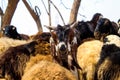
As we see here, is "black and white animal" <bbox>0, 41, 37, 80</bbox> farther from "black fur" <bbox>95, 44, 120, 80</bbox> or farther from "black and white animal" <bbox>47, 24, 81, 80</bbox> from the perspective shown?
"black fur" <bbox>95, 44, 120, 80</bbox>

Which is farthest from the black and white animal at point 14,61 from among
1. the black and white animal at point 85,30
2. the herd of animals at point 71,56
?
the black and white animal at point 85,30

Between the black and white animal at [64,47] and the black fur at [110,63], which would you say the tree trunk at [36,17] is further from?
the black and white animal at [64,47]

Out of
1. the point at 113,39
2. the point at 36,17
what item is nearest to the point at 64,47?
the point at 113,39

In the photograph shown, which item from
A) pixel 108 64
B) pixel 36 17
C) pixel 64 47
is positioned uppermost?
pixel 64 47

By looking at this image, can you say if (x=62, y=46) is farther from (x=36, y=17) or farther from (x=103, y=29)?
(x=36, y=17)

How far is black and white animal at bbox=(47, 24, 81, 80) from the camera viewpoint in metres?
6.11

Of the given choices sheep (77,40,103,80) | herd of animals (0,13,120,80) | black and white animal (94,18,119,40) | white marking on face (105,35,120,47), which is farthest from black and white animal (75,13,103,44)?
white marking on face (105,35,120,47)

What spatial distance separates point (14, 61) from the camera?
6.58 metres

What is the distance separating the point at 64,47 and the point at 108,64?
0.78 metres

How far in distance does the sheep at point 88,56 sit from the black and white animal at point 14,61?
94cm

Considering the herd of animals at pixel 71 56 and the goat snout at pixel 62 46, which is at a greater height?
the goat snout at pixel 62 46

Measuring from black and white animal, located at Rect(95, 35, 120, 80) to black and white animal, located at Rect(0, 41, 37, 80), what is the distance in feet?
3.90

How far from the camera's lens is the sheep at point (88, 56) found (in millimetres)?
6637

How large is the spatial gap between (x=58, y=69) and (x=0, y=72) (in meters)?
1.40
